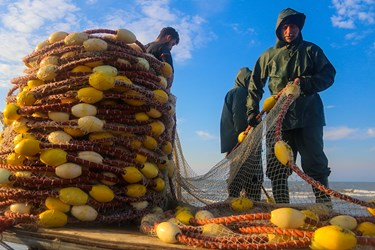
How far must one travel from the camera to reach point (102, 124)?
7.57ft

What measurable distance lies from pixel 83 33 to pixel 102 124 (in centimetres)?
78

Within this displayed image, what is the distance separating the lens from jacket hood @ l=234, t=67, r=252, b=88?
17.3ft

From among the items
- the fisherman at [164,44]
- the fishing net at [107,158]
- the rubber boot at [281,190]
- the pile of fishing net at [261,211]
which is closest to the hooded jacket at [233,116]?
the pile of fishing net at [261,211]

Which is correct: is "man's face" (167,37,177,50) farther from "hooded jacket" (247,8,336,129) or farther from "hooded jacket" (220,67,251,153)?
"hooded jacket" (247,8,336,129)

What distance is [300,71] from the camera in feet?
12.1

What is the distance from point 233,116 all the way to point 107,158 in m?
2.96

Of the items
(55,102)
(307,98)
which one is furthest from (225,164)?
(55,102)

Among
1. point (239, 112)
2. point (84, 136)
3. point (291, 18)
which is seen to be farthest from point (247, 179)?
point (84, 136)

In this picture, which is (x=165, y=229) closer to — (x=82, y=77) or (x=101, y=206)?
(x=101, y=206)

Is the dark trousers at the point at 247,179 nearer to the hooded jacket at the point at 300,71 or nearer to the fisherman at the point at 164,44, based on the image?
the hooded jacket at the point at 300,71

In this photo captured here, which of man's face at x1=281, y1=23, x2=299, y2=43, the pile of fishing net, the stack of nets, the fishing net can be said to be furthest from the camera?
man's face at x1=281, y1=23, x2=299, y2=43

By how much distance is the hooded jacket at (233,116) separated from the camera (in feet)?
16.2

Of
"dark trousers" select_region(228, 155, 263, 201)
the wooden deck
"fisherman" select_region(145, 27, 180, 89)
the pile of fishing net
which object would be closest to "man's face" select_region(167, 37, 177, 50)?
"fisherman" select_region(145, 27, 180, 89)

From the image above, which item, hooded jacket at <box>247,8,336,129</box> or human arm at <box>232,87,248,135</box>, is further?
human arm at <box>232,87,248,135</box>
